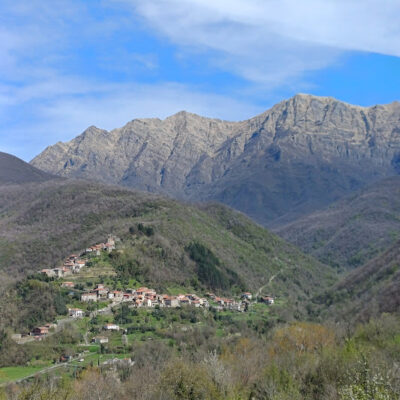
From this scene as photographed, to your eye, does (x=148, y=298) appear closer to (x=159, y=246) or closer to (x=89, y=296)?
(x=89, y=296)

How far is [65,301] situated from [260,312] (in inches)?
1711

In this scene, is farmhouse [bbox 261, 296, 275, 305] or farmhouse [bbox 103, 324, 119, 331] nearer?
farmhouse [bbox 103, 324, 119, 331]

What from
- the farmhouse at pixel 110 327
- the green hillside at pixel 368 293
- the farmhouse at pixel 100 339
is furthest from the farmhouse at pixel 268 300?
the farmhouse at pixel 100 339

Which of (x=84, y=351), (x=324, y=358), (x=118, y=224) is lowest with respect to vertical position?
(x=84, y=351)

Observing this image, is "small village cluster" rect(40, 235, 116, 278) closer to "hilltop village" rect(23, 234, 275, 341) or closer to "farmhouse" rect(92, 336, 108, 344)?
"hilltop village" rect(23, 234, 275, 341)

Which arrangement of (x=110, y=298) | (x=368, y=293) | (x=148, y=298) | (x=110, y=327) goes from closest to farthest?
1. (x=110, y=327)
2. (x=110, y=298)
3. (x=148, y=298)
4. (x=368, y=293)

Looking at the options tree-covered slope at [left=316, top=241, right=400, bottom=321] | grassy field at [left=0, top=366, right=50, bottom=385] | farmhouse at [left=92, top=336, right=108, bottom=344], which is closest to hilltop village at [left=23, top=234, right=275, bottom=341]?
farmhouse at [left=92, top=336, right=108, bottom=344]

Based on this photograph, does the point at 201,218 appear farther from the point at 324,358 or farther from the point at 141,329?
the point at 324,358

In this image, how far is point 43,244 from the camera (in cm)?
16588

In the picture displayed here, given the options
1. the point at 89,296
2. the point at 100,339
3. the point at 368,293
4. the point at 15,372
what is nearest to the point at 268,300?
the point at 368,293

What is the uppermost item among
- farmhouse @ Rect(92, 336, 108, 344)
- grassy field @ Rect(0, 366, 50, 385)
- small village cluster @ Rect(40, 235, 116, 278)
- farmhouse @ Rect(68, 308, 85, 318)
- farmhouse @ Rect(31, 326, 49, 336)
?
small village cluster @ Rect(40, 235, 116, 278)

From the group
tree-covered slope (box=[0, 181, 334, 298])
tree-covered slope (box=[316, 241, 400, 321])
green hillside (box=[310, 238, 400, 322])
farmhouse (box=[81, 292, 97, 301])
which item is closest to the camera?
green hillside (box=[310, 238, 400, 322])

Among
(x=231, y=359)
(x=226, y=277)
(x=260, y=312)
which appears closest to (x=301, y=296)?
(x=226, y=277)

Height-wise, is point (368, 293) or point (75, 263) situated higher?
point (75, 263)
